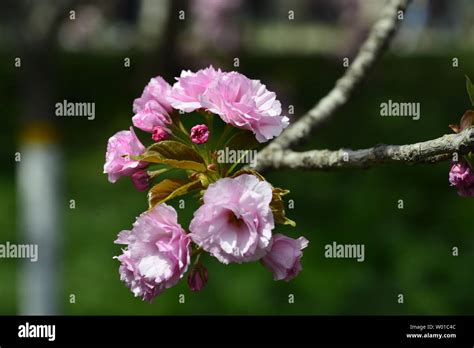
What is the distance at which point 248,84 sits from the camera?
6.07 feet

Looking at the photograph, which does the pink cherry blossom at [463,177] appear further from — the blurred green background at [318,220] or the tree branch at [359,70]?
the blurred green background at [318,220]

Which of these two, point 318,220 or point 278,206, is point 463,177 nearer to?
point 278,206

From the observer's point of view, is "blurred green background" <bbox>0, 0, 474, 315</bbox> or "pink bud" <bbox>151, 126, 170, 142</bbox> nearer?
"pink bud" <bbox>151, 126, 170, 142</bbox>

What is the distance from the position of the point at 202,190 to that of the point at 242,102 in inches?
9.1

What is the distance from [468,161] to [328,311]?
5.92m

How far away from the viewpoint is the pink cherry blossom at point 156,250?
1836 mm

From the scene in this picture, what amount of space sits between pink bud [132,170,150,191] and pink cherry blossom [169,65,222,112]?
18 centimetres

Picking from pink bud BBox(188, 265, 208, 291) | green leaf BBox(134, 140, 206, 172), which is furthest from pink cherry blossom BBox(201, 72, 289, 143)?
pink bud BBox(188, 265, 208, 291)

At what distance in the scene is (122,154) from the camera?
1950 mm

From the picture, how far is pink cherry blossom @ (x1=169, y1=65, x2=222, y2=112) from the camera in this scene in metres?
1.90

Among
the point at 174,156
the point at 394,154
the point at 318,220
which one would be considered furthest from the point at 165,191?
the point at 318,220

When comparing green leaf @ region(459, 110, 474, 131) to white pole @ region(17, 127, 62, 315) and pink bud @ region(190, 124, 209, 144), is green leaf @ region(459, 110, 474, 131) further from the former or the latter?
white pole @ region(17, 127, 62, 315)

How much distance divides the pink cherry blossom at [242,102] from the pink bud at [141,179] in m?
0.23
